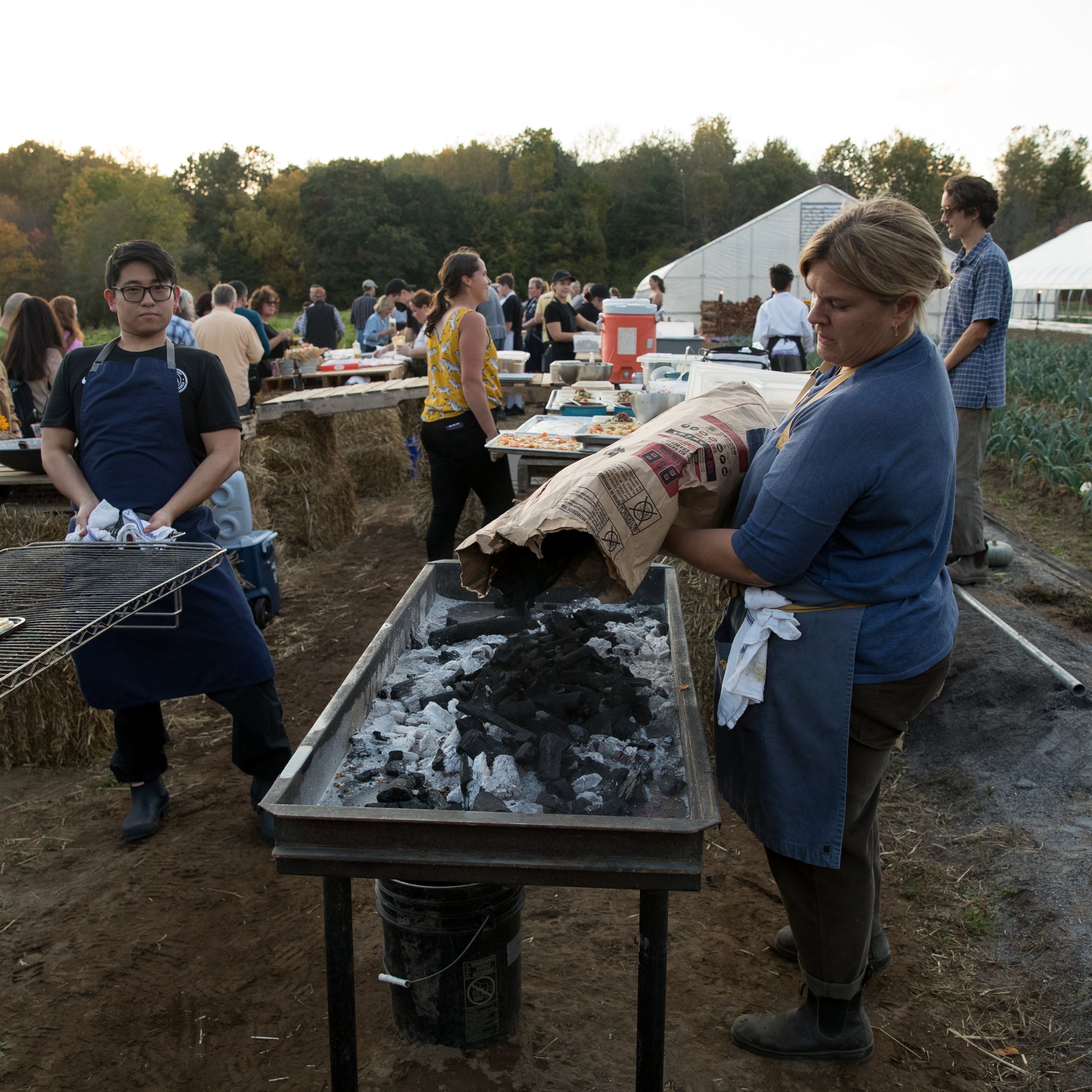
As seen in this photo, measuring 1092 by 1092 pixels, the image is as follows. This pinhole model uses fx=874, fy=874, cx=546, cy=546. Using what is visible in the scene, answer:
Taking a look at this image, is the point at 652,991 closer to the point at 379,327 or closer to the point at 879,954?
the point at 879,954

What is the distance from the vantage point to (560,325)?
349 inches

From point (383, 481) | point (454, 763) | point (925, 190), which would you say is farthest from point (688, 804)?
point (925, 190)

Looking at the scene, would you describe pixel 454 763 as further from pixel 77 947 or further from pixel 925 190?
pixel 925 190

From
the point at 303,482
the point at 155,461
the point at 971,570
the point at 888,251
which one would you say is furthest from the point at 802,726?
the point at 303,482

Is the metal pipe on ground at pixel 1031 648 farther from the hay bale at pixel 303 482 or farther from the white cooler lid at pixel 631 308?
the hay bale at pixel 303 482

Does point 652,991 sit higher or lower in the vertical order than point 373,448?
lower

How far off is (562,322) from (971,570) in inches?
199

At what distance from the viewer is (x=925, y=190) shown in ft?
173

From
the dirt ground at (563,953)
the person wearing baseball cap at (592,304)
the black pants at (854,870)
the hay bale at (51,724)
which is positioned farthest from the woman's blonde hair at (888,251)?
the person wearing baseball cap at (592,304)

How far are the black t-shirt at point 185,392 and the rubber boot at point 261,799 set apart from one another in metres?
1.16

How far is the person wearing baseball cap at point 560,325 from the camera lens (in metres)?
8.77

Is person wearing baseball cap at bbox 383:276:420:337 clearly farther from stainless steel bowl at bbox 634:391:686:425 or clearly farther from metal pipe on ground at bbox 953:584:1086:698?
metal pipe on ground at bbox 953:584:1086:698

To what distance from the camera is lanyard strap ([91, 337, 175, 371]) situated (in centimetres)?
278

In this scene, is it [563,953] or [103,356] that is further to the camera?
[103,356]
